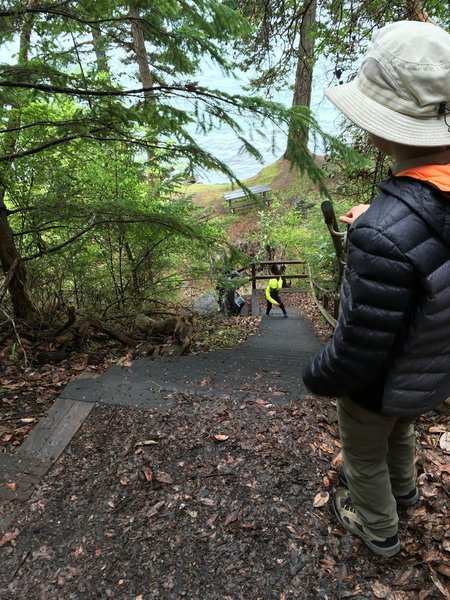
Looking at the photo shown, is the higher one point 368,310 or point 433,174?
point 433,174

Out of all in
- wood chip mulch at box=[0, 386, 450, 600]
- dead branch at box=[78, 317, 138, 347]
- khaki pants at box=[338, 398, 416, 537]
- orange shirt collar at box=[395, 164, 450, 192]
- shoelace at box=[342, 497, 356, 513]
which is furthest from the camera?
dead branch at box=[78, 317, 138, 347]

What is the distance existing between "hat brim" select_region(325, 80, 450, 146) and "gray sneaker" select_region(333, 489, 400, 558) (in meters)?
1.70

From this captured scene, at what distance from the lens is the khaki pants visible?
158 cm

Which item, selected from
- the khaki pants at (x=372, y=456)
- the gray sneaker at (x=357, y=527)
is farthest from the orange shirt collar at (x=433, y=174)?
the gray sneaker at (x=357, y=527)

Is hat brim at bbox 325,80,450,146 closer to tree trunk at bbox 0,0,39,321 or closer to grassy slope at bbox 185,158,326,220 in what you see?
tree trunk at bbox 0,0,39,321

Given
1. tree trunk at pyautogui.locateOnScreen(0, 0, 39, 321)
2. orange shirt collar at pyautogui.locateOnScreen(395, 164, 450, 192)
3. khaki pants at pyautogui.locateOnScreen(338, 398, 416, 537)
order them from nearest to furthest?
1. orange shirt collar at pyautogui.locateOnScreen(395, 164, 450, 192)
2. khaki pants at pyautogui.locateOnScreen(338, 398, 416, 537)
3. tree trunk at pyautogui.locateOnScreen(0, 0, 39, 321)

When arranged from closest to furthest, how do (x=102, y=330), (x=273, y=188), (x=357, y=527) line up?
1. (x=357, y=527)
2. (x=102, y=330)
3. (x=273, y=188)

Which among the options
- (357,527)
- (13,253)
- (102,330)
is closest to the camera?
(357,527)

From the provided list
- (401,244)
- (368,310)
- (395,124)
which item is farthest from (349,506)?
(395,124)

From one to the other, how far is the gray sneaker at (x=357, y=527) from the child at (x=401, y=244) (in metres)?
0.77

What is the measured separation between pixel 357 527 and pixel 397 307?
1284mm

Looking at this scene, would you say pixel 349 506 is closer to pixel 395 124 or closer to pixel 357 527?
pixel 357 527

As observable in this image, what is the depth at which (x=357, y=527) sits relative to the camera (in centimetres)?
186

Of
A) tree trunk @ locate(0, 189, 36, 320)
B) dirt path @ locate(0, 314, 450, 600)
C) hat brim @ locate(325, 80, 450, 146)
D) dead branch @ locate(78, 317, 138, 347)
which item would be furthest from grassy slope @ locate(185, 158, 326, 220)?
hat brim @ locate(325, 80, 450, 146)
